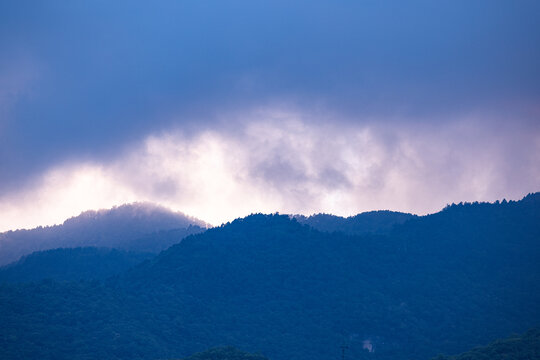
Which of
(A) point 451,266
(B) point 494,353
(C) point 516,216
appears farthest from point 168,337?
(C) point 516,216

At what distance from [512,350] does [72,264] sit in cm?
12332

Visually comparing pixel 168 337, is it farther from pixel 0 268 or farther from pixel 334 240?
pixel 0 268

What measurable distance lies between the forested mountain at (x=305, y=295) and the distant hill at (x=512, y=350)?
78.1 feet

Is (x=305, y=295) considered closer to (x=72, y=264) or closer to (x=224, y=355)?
(x=224, y=355)

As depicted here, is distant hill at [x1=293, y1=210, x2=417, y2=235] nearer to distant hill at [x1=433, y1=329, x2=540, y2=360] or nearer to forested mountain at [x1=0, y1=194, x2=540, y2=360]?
forested mountain at [x1=0, y1=194, x2=540, y2=360]

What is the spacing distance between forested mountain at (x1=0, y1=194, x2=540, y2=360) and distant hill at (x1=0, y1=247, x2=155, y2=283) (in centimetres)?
2153

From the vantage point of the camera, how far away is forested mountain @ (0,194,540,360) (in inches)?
4855

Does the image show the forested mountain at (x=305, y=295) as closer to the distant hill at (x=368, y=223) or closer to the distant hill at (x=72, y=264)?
the distant hill at (x=368, y=223)

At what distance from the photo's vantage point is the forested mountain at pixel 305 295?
405ft

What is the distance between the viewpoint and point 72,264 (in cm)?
18188

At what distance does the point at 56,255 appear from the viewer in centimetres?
18450

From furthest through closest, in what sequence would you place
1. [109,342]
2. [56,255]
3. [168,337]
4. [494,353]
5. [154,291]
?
[56,255]
[154,291]
[168,337]
[109,342]
[494,353]

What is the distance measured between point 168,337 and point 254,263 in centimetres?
4294

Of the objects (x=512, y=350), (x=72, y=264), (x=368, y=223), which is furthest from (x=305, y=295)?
(x=72, y=264)
